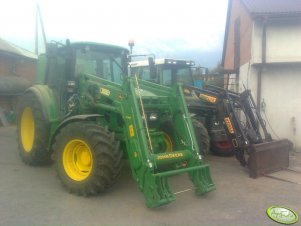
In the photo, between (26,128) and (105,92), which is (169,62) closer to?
(26,128)

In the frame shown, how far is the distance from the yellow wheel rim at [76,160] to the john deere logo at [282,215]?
2.82 m

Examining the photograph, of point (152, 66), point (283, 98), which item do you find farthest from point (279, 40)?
point (152, 66)

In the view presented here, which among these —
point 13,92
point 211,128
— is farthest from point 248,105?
point 13,92

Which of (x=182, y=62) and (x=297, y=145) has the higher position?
(x=182, y=62)

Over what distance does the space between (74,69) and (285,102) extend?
7318 mm

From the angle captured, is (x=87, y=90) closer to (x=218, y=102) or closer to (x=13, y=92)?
(x=218, y=102)

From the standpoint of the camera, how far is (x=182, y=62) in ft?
34.2

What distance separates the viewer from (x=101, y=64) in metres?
7.52

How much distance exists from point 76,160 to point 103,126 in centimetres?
74

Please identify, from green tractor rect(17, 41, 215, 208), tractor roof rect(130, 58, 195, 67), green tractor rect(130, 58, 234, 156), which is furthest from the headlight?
tractor roof rect(130, 58, 195, 67)

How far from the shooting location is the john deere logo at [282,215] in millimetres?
5203

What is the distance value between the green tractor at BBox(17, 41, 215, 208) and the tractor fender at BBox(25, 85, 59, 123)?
2 cm

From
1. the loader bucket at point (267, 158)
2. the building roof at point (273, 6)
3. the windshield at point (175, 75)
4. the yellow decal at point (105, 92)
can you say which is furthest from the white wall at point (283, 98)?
the yellow decal at point (105, 92)

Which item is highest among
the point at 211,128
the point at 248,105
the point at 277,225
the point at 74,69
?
the point at 74,69
